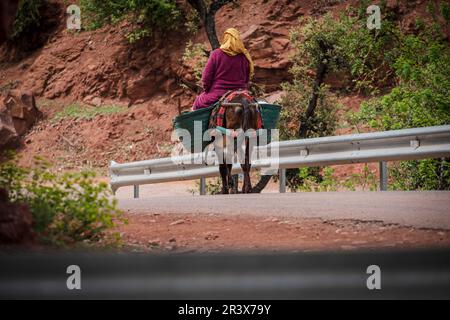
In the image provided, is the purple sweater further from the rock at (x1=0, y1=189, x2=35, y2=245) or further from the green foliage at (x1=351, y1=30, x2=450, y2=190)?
the rock at (x1=0, y1=189, x2=35, y2=245)

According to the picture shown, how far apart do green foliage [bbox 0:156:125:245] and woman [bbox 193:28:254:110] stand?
5.78 metres

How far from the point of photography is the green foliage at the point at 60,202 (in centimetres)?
243

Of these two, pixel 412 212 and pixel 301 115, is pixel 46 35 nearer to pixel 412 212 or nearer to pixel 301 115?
pixel 412 212

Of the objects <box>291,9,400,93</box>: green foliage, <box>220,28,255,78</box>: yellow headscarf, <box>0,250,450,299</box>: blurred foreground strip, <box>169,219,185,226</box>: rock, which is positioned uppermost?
<box>291,9,400,93</box>: green foliage

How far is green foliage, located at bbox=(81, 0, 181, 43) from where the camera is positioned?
18.7 metres

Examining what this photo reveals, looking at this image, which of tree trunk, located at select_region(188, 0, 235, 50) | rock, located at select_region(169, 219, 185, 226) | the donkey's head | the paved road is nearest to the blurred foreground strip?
the paved road

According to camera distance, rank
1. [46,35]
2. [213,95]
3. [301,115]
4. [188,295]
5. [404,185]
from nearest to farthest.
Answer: [188,295]
[46,35]
[213,95]
[404,185]
[301,115]

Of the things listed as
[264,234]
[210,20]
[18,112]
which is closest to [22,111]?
[18,112]

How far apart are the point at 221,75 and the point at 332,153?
4.63 ft

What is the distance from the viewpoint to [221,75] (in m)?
8.59

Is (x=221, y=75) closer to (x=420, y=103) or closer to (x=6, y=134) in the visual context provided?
(x=420, y=103)
